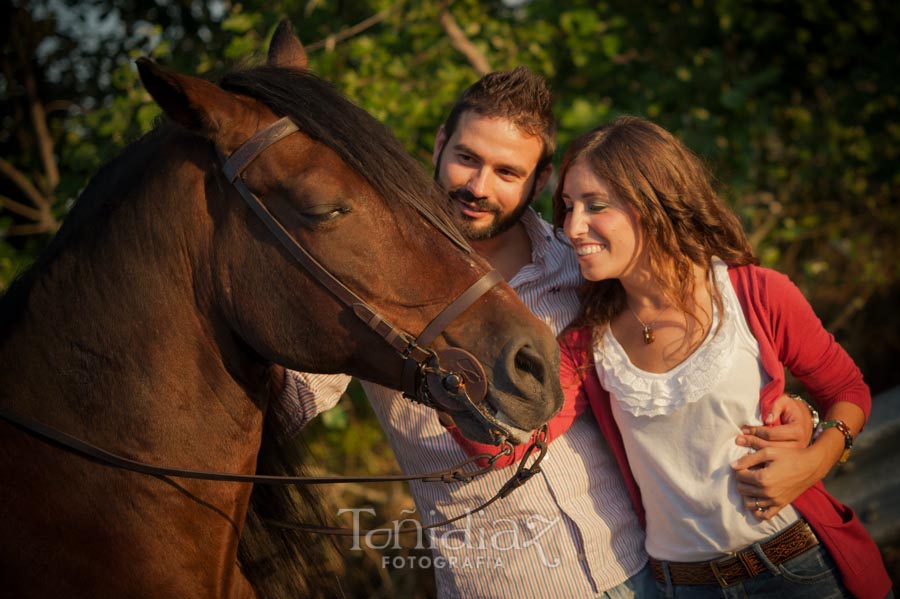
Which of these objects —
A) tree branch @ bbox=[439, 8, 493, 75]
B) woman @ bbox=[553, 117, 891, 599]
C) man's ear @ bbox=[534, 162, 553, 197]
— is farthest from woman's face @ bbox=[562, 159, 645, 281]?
tree branch @ bbox=[439, 8, 493, 75]

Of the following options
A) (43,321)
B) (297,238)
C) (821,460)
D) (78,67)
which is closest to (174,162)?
(297,238)

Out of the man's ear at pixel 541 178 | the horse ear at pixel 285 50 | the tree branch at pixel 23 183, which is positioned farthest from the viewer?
the tree branch at pixel 23 183

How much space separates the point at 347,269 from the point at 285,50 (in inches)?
33.2

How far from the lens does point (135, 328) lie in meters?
1.77

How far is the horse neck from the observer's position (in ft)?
5.78

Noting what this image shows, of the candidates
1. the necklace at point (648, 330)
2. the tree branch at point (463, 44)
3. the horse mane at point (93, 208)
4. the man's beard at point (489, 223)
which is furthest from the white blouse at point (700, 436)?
the tree branch at point (463, 44)

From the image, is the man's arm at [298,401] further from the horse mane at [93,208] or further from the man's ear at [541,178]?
the man's ear at [541,178]

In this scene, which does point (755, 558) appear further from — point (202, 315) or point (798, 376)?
point (202, 315)

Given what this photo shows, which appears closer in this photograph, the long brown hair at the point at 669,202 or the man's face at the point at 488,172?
the long brown hair at the point at 669,202

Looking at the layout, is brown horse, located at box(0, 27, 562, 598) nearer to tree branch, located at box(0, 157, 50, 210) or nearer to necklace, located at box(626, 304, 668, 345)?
necklace, located at box(626, 304, 668, 345)

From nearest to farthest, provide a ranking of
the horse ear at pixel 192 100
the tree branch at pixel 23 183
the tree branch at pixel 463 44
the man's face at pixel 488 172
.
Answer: the horse ear at pixel 192 100 < the man's face at pixel 488 172 < the tree branch at pixel 463 44 < the tree branch at pixel 23 183

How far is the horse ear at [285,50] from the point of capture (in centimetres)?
218

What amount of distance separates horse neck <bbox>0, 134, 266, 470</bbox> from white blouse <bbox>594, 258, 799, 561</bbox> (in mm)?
1207

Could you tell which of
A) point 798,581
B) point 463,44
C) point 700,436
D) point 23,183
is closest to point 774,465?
point 700,436
